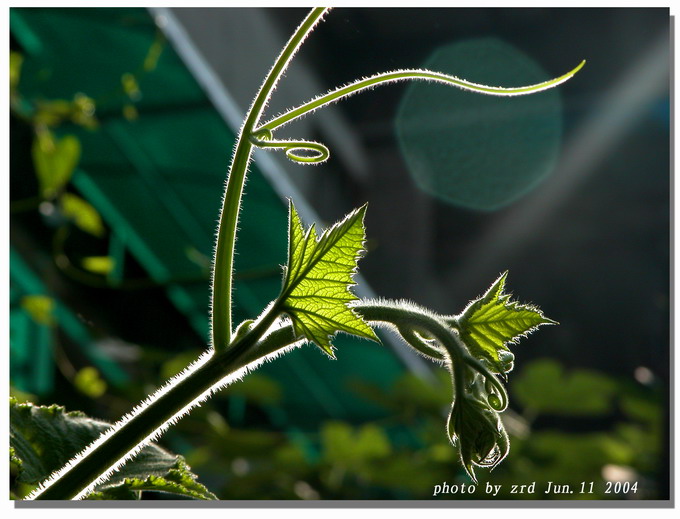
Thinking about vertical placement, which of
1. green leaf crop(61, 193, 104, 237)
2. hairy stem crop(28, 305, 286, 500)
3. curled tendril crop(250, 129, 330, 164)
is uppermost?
green leaf crop(61, 193, 104, 237)

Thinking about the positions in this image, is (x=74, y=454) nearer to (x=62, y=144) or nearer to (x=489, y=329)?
(x=489, y=329)

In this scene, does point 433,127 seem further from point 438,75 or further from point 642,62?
point 438,75

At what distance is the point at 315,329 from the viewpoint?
13.4 inches

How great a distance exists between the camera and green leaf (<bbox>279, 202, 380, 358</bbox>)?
34 centimetres

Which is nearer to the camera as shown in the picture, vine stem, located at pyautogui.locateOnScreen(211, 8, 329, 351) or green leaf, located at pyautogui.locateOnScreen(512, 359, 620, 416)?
vine stem, located at pyautogui.locateOnScreen(211, 8, 329, 351)

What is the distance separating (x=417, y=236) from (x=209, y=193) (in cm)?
78

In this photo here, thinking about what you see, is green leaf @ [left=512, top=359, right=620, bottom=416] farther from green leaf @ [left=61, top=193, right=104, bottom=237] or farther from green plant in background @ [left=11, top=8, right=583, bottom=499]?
green plant in background @ [left=11, top=8, right=583, bottom=499]

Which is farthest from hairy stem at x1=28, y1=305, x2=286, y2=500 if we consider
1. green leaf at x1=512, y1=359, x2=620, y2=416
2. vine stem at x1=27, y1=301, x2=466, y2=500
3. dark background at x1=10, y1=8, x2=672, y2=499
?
green leaf at x1=512, y1=359, x2=620, y2=416

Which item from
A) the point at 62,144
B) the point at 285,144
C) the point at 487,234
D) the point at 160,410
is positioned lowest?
the point at 160,410

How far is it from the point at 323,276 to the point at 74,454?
0.21 m

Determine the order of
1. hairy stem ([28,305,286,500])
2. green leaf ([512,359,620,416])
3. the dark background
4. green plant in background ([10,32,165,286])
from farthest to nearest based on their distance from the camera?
green leaf ([512,359,620,416]), the dark background, green plant in background ([10,32,165,286]), hairy stem ([28,305,286,500])

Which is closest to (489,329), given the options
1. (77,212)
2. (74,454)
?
(74,454)

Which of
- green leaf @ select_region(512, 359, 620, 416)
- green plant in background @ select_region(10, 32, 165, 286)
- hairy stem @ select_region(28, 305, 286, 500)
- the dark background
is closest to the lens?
hairy stem @ select_region(28, 305, 286, 500)
